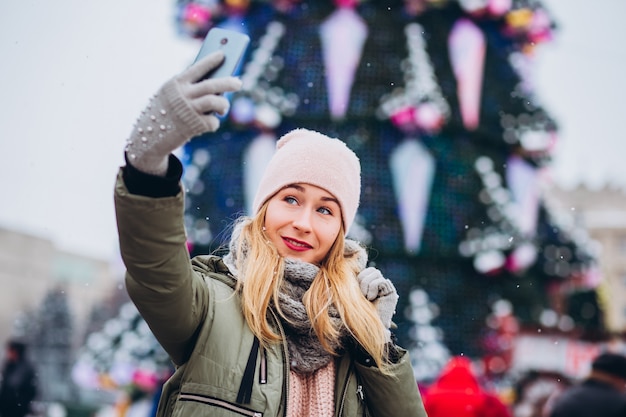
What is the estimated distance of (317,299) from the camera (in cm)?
153

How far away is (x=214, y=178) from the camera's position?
16.8 feet

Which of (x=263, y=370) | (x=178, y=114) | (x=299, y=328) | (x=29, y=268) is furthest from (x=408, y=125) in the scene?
(x=29, y=268)

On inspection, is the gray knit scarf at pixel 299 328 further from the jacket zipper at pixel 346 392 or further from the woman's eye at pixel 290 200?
the woman's eye at pixel 290 200

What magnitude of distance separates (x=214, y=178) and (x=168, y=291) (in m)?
3.86

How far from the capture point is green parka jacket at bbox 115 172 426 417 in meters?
1.25

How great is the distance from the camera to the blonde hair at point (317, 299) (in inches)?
57.9

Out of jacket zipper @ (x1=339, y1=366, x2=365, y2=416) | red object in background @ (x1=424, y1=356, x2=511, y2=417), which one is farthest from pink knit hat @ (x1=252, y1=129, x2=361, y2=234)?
red object in background @ (x1=424, y1=356, x2=511, y2=417)

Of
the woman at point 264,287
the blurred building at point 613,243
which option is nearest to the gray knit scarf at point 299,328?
the woman at point 264,287

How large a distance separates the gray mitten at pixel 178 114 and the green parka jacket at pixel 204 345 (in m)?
0.08

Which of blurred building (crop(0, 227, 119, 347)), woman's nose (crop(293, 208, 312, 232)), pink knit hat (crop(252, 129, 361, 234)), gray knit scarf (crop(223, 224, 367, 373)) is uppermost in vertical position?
pink knit hat (crop(252, 129, 361, 234))

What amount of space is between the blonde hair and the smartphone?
0.48 meters

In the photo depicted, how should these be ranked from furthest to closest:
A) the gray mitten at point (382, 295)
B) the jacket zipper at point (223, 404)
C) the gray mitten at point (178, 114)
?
1. the gray mitten at point (382, 295)
2. the jacket zipper at point (223, 404)
3. the gray mitten at point (178, 114)

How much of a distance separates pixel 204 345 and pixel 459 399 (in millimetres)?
2759

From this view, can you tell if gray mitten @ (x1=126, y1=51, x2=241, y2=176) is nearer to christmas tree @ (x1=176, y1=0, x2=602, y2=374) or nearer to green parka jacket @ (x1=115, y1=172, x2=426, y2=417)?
green parka jacket @ (x1=115, y1=172, x2=426, y2=417)
